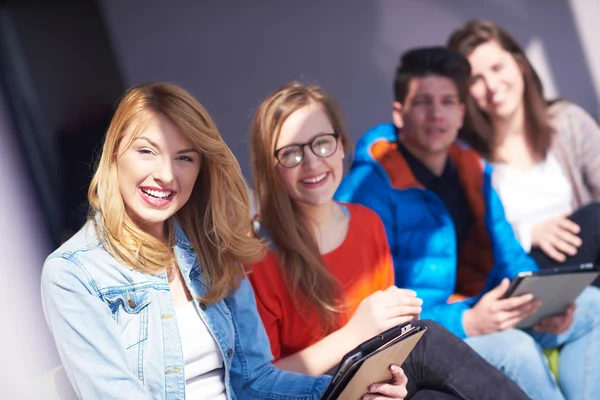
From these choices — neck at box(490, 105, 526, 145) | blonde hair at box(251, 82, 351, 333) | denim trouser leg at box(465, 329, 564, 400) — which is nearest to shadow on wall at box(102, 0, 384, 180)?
blonde hair at box(251, 82, 351, 333)

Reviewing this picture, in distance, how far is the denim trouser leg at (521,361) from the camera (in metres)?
2.41

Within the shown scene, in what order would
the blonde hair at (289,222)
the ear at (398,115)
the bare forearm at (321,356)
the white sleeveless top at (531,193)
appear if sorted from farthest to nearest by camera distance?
the white sleeveless top at (531,193), the ear at (398,115), the blonde hair at (289,222), the bare forearm at (321,356)

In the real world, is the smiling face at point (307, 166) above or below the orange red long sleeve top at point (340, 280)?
above

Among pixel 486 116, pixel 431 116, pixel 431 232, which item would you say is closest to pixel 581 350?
pixel 431 232

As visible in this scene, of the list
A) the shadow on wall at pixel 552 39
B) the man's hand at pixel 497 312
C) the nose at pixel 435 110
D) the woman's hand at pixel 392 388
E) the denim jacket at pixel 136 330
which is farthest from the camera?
the shadow on wall at pixel 552 39

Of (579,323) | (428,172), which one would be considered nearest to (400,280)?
(428,172)

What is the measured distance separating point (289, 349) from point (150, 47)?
1262mm

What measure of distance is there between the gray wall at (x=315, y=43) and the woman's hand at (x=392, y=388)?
1268mm

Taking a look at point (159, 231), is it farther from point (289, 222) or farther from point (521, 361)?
point (521, 361)

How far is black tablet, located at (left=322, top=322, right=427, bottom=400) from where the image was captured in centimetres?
168

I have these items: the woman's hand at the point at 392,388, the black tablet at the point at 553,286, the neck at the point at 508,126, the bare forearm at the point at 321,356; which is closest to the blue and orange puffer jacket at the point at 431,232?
the black tablet at the point at 553,286

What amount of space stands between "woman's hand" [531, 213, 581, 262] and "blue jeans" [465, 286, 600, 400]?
0.68ft

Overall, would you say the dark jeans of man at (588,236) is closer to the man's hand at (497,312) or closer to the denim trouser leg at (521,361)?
the man's hand at (497,312)

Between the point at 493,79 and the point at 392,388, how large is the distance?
6.63 feet
